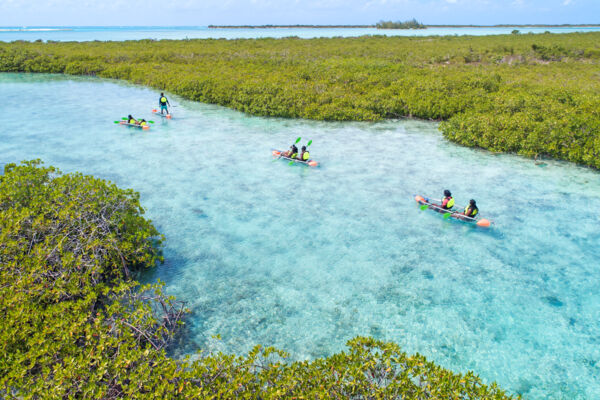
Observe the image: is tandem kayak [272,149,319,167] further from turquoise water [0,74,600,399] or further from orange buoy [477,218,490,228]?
orange buoy [477,218,490,228]

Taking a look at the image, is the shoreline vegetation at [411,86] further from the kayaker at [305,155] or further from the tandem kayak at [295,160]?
the kayaker at [305,155]

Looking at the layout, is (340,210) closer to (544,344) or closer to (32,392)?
(544,344)

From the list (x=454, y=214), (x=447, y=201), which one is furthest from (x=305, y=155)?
(x=454, y=214)

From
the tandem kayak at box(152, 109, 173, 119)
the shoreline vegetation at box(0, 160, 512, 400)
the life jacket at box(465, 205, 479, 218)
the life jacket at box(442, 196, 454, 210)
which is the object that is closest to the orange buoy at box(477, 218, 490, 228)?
the life jacket at box(465, 205, 479, 218)

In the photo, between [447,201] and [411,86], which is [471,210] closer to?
[447,201]

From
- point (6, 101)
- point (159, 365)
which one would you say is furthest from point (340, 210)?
point (6, 101)

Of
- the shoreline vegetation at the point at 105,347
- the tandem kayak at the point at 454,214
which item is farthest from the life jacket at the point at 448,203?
the shoreline vegetation at the point at 105,347

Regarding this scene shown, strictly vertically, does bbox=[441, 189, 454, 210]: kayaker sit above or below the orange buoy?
above
